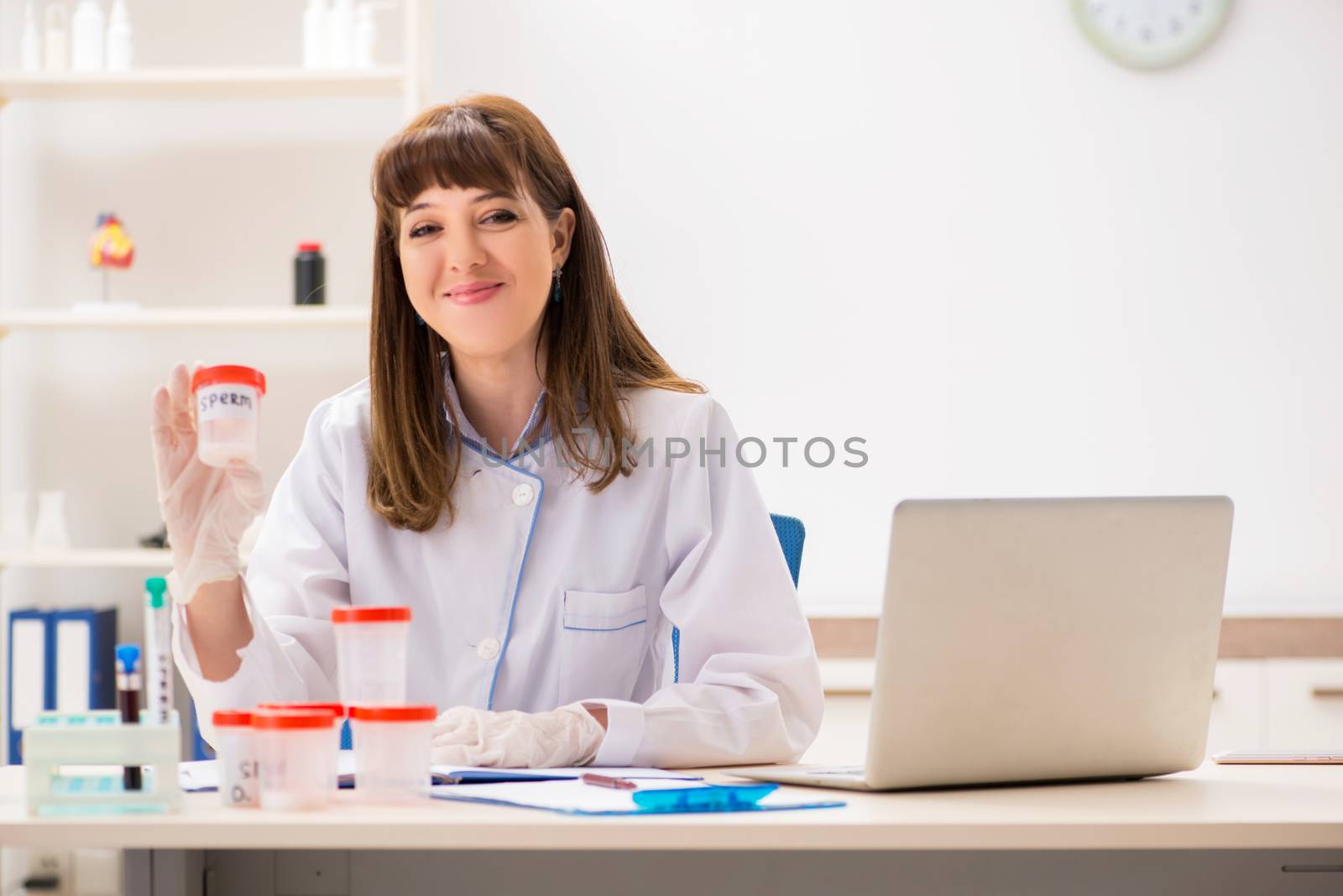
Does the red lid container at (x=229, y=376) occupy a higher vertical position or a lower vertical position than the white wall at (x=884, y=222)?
lower

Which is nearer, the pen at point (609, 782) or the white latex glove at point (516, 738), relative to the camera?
the pen at point (609, 782)

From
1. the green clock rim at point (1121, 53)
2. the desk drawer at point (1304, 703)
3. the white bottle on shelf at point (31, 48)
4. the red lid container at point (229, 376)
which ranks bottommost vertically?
the desk drawer at point (1304, 703)

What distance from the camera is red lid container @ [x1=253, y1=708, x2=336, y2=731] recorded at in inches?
36.0

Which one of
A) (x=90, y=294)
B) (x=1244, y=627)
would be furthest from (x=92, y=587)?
(x=1244, y=627)

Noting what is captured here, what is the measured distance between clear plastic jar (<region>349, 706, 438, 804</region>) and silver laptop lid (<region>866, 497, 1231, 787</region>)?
1.07ft

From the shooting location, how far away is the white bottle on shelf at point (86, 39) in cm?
298

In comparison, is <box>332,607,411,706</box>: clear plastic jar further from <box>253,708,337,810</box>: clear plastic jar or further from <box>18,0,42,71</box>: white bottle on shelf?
<box>18,0,42,71</box>: white bottle on shelf

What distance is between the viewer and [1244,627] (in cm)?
280

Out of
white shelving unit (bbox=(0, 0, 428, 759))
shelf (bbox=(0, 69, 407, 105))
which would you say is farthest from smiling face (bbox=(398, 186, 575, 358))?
shelf (bbox=(0, 69, 407, 105))

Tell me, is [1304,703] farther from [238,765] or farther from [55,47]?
[55,47]

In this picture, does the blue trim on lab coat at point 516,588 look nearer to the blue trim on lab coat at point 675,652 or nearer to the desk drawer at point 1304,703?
the blue trim on lab coat at point 675,652

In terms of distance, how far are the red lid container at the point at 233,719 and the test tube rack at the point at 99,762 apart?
0.03 metres

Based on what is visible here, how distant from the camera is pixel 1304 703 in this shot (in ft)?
9.07

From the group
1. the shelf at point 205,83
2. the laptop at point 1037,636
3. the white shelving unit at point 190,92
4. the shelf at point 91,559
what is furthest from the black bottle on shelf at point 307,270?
the laptop at point 1037,636
